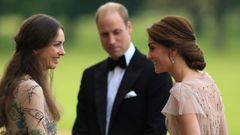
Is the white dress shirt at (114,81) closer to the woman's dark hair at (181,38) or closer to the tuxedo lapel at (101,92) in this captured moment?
the tuxedo lapel at (101,92)

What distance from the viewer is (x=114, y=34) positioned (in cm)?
600

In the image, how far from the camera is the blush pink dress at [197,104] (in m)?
4.09

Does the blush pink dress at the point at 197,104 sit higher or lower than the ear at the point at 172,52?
lower

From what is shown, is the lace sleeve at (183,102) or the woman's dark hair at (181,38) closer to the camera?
the lace sleeve at (183,102)

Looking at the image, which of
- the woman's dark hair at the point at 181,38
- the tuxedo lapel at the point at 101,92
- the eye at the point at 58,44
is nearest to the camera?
the woman's dark hair at the point at 181,38

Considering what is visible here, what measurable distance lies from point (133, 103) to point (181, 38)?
1.65 m

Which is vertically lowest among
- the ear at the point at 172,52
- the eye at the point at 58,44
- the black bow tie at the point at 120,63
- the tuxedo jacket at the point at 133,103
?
the tuxedo jacket at the point at 133,103

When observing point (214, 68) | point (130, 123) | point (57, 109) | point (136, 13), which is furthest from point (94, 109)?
point (136, 13)

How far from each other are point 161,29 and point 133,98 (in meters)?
1.61

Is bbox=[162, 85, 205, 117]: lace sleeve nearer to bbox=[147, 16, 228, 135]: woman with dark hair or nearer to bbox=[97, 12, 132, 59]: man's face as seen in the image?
bbox=[147, 16, 228, 135]: woman with dark hair

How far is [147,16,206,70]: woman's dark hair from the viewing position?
4203 millimetres

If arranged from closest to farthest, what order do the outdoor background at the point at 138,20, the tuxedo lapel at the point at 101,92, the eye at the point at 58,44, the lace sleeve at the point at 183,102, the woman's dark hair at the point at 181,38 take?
the lace sleeve at the point at 183,102 < the woman's dark hair at the point at 181,38 < the eye at the point at 58,44 < the tuxedo lapel at the point at 101,92 < the outdoor background at the point at 138,20

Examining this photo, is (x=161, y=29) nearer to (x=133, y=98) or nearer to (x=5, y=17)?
(x=133, y=98)

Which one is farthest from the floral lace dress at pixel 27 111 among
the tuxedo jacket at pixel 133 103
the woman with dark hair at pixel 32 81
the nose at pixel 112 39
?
the nose at pixel 112 39
